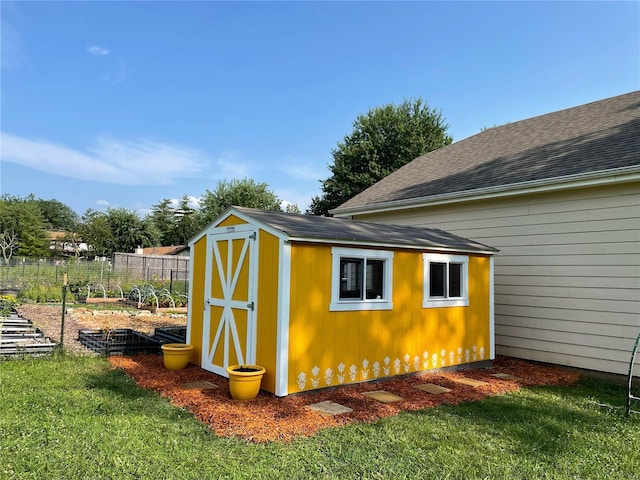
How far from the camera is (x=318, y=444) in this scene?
148 inches

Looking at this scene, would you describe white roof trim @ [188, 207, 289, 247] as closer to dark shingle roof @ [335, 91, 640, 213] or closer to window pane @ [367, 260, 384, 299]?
window pane @ [367, 260, 384, 299]

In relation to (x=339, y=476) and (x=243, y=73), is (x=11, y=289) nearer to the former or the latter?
(x=243, y=73)

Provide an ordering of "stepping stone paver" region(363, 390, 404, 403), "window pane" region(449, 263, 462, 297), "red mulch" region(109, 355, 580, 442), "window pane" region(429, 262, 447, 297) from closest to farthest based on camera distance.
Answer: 1. "red mulch" region(109, 355, 580, 442)
2. "stepping stone paver" region(363, 390, 404, 403)
3. "window pane" region(429, 262, 447, 297)
4. "window pane" region(449, 263, 462, 297)

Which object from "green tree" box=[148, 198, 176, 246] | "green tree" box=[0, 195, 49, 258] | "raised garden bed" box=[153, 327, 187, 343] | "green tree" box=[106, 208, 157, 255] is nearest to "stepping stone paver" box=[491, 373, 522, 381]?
"raised garden bed" box=[153, 327, 187, 343]

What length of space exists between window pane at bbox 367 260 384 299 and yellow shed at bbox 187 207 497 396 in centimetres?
1

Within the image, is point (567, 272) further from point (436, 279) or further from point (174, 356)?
point (174, 356)

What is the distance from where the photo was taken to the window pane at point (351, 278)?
5859 mm

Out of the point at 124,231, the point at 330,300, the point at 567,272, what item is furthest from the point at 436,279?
the point at 124,231

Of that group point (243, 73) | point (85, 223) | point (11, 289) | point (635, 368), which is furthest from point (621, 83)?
point (85, 223)

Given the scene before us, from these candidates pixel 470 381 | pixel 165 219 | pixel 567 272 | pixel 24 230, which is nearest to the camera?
pixel 470 381

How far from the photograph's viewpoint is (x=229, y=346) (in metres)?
6.11

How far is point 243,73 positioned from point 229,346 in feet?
35.9

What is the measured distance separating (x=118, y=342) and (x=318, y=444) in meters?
5.80

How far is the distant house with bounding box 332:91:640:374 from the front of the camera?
665 cm
